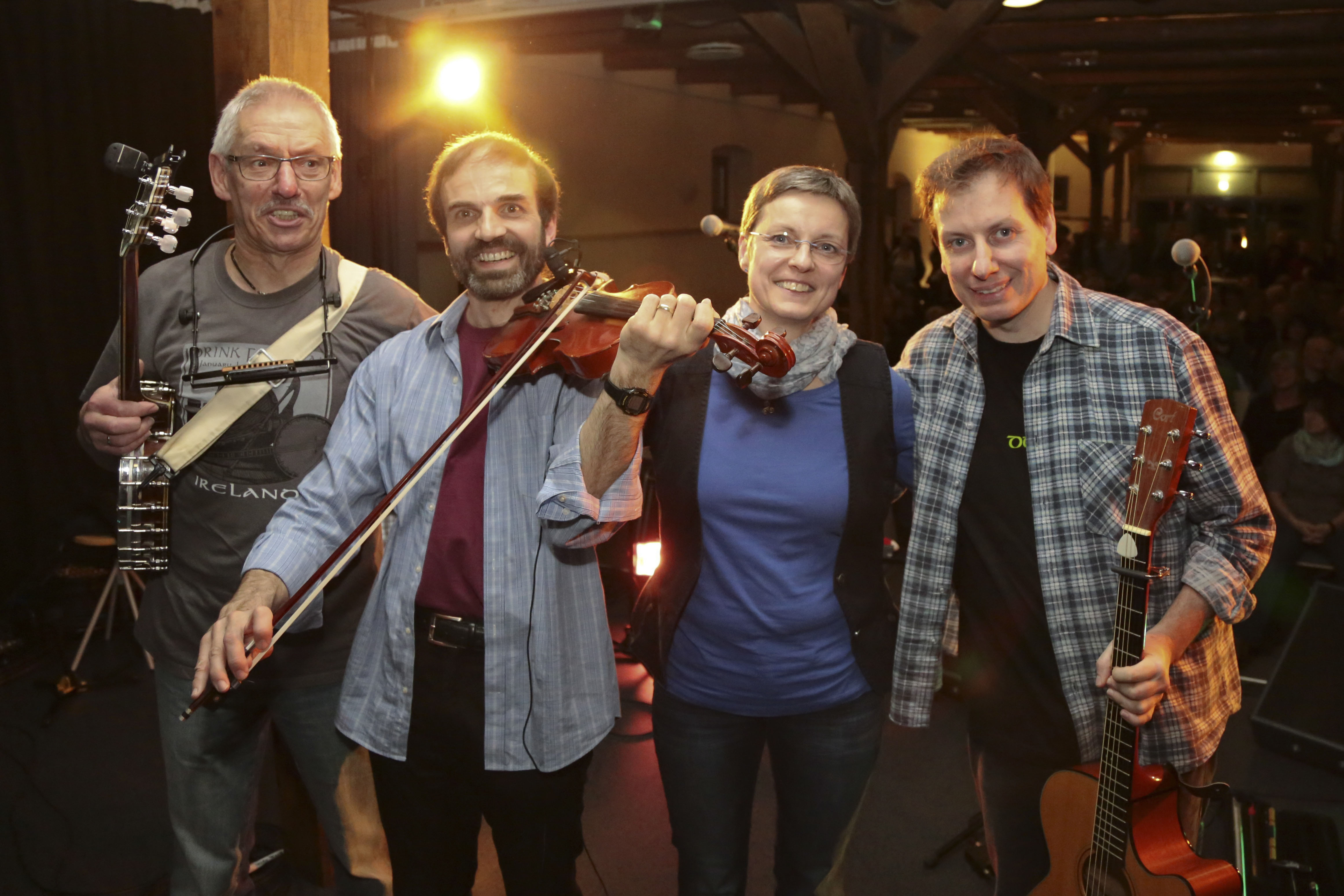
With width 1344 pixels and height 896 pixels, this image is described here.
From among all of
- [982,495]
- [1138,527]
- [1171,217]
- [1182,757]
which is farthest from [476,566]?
[1171,217]

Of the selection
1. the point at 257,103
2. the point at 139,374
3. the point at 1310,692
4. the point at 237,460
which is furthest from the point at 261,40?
the point at 1310,692

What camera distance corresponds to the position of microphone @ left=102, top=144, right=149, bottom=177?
1.80 m

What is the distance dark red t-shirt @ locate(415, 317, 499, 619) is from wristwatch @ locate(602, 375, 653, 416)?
0.95ft

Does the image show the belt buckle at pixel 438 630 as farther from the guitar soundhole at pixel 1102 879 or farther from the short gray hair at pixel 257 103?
the guitar soundhole at pixel 1102 879

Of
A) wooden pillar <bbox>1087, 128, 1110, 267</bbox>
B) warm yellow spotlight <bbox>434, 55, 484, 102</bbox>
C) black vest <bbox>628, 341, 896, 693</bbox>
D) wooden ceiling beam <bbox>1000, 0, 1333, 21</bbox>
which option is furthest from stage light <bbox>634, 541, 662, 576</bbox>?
wooden pillar <bbox>1087, 128, 1110, 267</bbox>

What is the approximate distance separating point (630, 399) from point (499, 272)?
0.39m

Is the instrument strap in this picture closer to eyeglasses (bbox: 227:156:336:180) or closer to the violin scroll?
eyeglasses (bbox: 227:156:336:180)

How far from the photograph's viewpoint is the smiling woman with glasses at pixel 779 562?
1.71 meters

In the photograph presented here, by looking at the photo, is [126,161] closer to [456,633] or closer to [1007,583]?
[456,633]

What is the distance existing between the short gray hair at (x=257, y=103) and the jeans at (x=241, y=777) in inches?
40.0

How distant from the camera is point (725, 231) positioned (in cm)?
210

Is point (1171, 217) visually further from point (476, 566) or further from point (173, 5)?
point (476, 566)

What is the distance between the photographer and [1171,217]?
22.1m

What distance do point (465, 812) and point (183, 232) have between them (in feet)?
13.6
